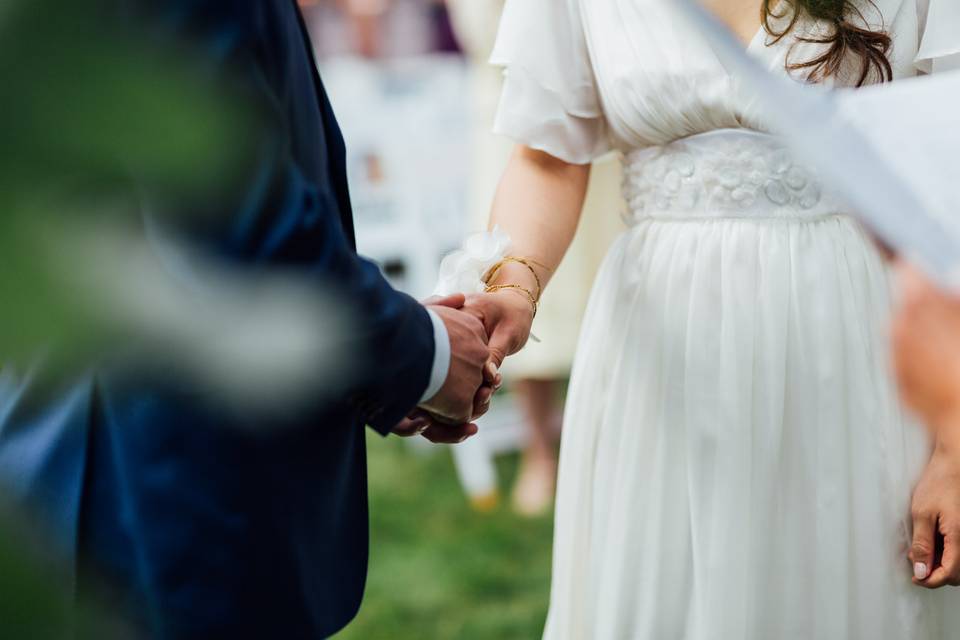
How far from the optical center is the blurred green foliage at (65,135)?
292 millimetres

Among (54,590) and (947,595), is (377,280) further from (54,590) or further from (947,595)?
(947,595)

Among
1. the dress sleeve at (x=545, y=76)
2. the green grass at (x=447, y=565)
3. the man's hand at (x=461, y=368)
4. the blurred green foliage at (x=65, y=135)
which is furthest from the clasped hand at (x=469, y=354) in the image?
the green grass at (x=447, y=565)

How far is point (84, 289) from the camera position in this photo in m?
0.33

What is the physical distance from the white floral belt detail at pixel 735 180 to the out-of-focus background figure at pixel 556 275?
6.31ft

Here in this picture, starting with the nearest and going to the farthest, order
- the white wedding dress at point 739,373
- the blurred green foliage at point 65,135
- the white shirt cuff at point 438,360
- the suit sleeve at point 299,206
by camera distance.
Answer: the blurred green foliage at point 65,135, the suit sleeve at point 299,206, the white shirt cuff at point 438,360, the white wedding dress at point 739,373

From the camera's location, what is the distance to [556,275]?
3504 millimetres

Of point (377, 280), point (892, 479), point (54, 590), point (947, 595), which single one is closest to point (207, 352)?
point (54, 590)

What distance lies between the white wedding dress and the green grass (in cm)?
168

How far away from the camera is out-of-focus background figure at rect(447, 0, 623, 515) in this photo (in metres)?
3.47

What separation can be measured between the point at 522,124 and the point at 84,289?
46.1 inches

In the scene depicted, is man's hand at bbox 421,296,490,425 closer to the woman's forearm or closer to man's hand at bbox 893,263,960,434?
the woman's forearm

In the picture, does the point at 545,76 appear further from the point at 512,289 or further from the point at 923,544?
the point at 923,544

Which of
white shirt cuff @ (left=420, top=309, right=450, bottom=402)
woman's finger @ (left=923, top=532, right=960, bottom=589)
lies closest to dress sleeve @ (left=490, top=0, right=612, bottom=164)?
white shirt cuff @ (left=420, top=309, right=450, bottom=402)

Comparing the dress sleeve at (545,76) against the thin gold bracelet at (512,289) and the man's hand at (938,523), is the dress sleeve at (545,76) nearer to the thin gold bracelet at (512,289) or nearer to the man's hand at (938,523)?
the thin gold bracelet at (512,289)
